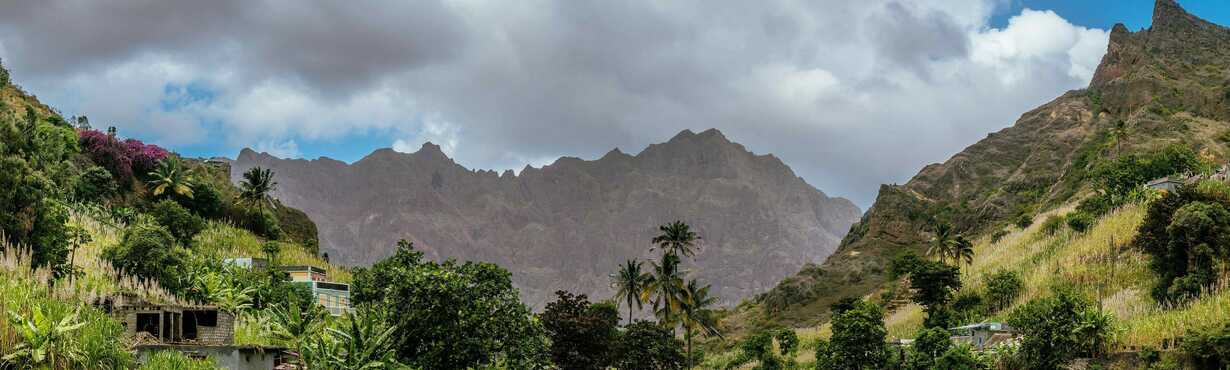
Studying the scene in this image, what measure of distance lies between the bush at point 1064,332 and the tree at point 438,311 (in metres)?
30.1

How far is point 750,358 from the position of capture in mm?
95500

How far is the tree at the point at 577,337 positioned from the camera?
201 feet

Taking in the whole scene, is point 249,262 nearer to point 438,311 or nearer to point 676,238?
point 676,238

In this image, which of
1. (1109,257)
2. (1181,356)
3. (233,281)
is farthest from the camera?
(1109,257)

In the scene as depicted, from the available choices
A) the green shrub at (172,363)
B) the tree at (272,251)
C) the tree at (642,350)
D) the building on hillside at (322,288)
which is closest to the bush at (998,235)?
the tree at (642,350)

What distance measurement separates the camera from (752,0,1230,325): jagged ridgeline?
126 metres

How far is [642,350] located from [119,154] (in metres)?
60.9

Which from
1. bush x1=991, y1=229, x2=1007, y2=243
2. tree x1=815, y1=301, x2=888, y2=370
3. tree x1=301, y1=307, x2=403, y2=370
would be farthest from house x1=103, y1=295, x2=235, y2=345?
bush x1=991, y1=229, x2=1007, y2=243

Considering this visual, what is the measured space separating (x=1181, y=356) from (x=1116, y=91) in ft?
465

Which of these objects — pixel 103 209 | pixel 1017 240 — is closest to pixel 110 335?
pixel 103 209

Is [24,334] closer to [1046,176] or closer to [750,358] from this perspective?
[750,358]

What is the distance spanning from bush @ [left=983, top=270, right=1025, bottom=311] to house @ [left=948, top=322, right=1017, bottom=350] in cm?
1101

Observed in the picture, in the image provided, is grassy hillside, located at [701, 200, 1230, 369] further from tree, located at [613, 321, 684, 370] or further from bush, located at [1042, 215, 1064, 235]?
tree, located at [613, 321, 684, 370]

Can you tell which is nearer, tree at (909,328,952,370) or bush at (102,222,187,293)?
bush at (102,222,187,293)
